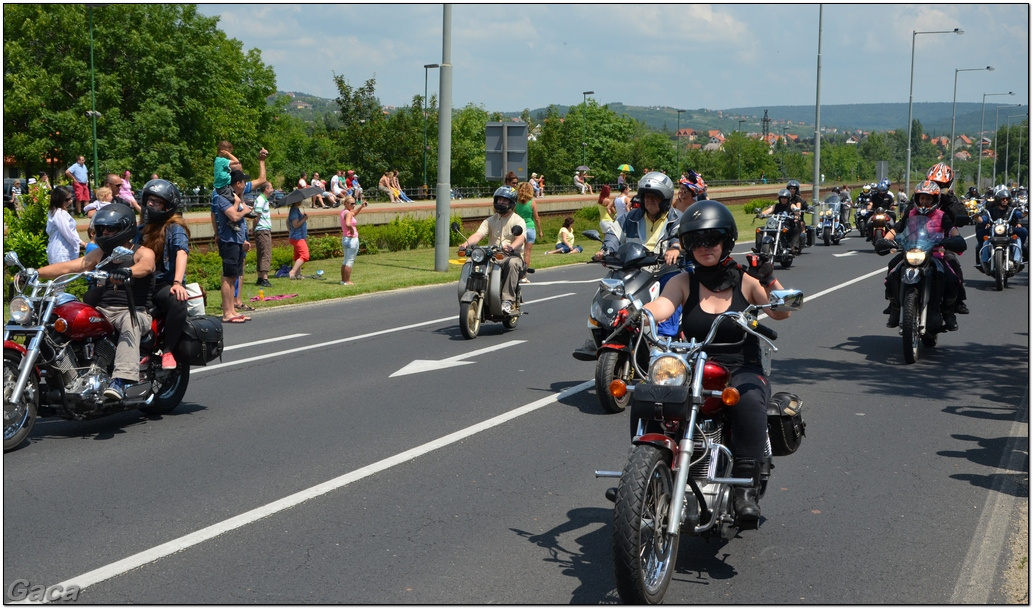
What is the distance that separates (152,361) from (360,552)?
371 centimetres

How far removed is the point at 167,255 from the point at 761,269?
502 cm

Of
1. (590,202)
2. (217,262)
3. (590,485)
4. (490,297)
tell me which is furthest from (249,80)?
(590,485)

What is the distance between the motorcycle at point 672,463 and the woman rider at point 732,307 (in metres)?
0.08

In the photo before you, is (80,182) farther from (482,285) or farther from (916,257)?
(916,257)

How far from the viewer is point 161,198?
28.5 feet

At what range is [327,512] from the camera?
6281 millimetres

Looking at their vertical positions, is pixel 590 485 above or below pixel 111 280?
below

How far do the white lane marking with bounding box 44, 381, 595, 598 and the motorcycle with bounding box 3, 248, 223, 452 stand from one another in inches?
81.3

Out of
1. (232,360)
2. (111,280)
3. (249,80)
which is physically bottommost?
(232,360)

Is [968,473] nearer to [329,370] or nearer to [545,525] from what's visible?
[545,525]

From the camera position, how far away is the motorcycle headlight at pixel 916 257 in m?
11.9

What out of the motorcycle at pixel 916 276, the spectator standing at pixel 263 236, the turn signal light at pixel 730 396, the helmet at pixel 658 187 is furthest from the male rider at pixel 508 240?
the turn signal light at pixel 730 396

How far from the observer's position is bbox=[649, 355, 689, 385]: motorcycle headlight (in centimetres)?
501

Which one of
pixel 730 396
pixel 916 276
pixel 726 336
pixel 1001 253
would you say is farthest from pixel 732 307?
pixel 1001 253
